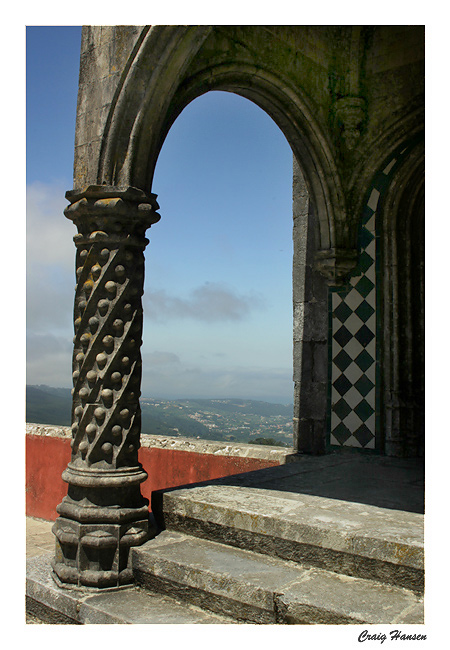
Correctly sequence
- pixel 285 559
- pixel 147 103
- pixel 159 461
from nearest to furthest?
pixel 285 559
pixel 147 103
pixel 159 461

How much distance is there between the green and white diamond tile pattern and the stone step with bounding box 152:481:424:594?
86.5 inches

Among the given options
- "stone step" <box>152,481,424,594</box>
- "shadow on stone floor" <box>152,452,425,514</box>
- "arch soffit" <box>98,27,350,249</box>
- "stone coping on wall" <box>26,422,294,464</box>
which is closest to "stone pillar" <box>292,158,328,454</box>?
"stone coping on wall" <box>26,422,294,464</box>

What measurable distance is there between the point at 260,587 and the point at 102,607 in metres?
0.81

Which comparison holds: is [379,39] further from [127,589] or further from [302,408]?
[127,589]

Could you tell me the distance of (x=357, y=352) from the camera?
20.0ft

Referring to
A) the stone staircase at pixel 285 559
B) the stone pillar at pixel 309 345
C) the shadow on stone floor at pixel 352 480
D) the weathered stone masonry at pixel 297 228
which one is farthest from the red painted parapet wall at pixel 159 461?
the stone staircase at pixel 285 559

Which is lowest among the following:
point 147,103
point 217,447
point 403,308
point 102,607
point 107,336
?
point 102,607

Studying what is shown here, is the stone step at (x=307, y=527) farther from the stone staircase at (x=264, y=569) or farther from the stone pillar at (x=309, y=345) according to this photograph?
the stone pillar at (x=309, y=345)

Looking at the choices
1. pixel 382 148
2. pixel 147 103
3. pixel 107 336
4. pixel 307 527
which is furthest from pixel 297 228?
pixel 307 527

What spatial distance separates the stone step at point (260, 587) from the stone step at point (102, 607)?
6cm

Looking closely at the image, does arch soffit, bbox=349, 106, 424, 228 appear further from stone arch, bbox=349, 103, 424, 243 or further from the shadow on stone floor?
the shadow on stone floor

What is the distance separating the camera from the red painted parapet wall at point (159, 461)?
21.7 ft

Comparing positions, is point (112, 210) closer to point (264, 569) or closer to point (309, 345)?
point (264, 569)

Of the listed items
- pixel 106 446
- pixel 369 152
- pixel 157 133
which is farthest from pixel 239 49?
pixel 106 446
